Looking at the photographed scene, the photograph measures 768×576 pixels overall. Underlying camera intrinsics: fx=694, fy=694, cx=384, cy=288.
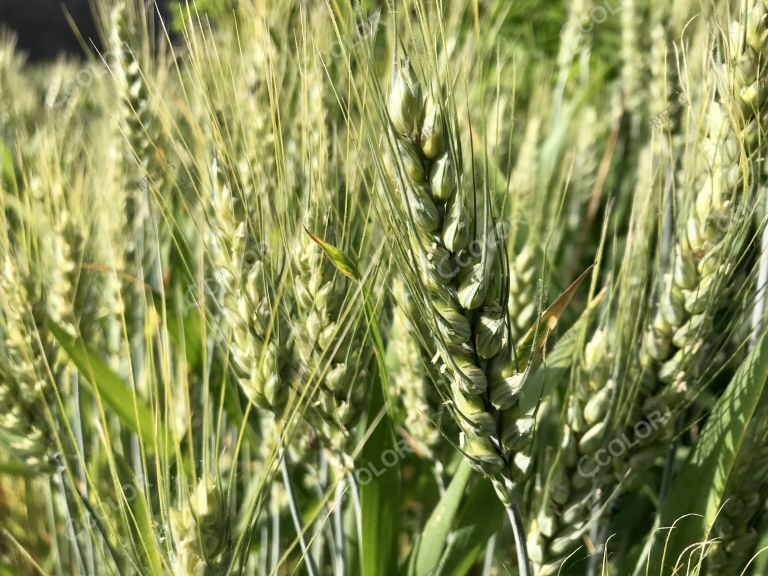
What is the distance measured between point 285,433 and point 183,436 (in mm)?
288

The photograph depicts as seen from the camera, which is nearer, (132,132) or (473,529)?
(473,529)

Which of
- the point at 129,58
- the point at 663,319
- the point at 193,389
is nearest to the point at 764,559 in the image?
the point at 663,319

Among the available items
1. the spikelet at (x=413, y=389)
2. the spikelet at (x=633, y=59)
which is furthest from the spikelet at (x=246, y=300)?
the spikelet at (x=633, y=59)

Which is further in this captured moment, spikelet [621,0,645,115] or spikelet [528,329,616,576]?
spikelet [621,0,645,115]

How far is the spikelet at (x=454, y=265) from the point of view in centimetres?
41

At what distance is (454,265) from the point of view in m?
0.43

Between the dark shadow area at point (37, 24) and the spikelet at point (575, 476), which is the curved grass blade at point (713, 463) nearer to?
the spikelet at point (575, 476)

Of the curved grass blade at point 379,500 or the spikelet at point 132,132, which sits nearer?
the curved grass blade at point 379,500

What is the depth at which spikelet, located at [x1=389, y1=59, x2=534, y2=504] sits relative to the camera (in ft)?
1.36

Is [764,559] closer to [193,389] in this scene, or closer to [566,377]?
[566,377]

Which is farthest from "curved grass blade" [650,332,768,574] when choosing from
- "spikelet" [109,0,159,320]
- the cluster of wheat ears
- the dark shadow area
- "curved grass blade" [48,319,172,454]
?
the dark shadow area

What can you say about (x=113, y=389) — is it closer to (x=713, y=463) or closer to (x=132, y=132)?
(x=132, y=132)

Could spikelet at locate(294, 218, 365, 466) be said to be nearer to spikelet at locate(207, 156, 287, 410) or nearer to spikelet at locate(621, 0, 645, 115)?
spikelet at locate(207, 156, 287, 410)

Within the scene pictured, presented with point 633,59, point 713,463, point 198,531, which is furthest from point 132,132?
point 633,59
